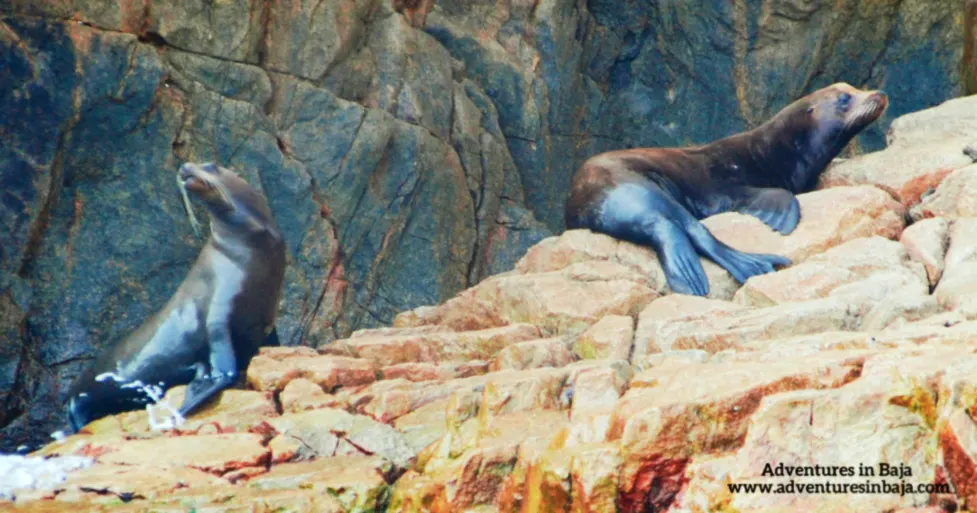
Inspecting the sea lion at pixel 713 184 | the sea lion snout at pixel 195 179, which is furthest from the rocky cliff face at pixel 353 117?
the sea lion at pixel 713 184

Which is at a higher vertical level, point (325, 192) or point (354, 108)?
point (354, 108)

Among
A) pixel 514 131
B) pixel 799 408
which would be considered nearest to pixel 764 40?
pixel 514 131

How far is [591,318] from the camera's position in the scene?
8156 mm

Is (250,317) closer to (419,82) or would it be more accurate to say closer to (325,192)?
(325,192)

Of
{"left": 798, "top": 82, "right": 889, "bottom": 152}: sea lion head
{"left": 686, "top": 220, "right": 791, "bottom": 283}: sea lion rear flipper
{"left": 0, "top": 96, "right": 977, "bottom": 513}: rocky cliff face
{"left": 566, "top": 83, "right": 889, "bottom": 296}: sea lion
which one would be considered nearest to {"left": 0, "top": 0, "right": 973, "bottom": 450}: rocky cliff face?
{"left": 566, "top": 83, "right": 889, "bottom": 296}: sea lion

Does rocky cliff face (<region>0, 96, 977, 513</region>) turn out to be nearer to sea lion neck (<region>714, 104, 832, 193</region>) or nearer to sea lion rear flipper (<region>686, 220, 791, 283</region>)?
sea lion rear flipper (<region>686, 220, 791, 283</region>)

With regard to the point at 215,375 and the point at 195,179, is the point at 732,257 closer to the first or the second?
the point at 215,375

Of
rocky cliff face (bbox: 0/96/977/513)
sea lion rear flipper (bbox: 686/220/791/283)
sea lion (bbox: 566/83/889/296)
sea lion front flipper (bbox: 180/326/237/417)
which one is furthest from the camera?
sea lion (bbox: 566/83/889/296)

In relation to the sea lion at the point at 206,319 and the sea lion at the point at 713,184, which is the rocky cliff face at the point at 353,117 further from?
the sea lion at the point at 713,184

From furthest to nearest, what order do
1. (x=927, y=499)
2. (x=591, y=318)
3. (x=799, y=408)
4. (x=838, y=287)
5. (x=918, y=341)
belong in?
(x=591, y=318), (x=838, y=287), (x=918, y=341), (x=799, y=408), (x=927, y=499)

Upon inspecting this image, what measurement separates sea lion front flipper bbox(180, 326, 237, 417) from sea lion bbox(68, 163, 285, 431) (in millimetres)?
11

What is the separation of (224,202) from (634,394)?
442cm

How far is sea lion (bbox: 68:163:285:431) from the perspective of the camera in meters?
8.70

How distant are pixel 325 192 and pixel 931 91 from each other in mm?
7034
